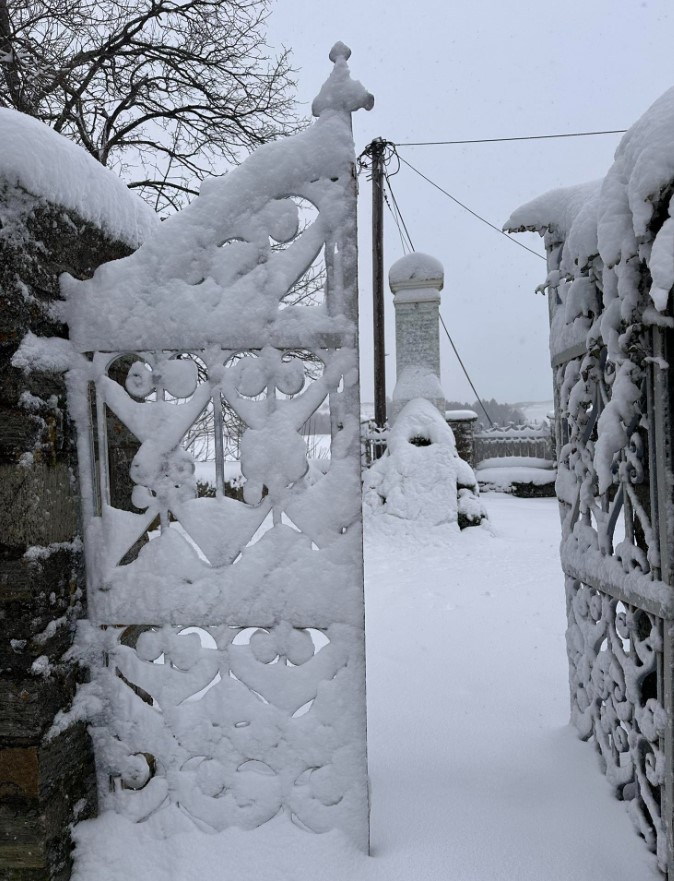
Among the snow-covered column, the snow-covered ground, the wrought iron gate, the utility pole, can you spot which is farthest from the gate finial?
the utility pole

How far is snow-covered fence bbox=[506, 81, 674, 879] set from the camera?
1.42m

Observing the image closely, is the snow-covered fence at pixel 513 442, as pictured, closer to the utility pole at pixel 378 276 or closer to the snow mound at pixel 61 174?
the utility pole at pixel 378 276

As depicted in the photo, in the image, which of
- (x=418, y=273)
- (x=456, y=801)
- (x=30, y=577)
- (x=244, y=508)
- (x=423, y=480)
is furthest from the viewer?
(x=418, y=273)

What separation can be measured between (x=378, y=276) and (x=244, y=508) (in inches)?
451

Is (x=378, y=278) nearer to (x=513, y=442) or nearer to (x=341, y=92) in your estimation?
(x=513, y=442)

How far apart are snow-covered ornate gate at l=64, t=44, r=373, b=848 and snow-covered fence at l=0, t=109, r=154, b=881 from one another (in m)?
0.09

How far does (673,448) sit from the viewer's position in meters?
1.49

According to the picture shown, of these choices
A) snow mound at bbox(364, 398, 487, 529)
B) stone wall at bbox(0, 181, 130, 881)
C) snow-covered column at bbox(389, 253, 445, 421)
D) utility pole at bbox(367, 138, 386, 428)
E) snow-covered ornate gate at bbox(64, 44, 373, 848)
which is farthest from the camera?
utility pole at bbox(367, 138, 386, 428)

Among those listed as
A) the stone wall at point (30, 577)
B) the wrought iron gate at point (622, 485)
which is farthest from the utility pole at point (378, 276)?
the stone wall at point (30, 577)

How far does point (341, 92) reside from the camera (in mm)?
1675

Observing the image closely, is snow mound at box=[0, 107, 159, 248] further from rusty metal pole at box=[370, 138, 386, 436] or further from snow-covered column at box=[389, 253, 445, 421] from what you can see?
rusty metal pole at box=[370, 138, 386, 436]

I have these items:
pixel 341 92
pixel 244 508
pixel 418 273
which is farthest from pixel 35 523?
pixel 418 273

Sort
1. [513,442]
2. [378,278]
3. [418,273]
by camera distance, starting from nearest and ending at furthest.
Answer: [418,273]
[378,278]
[513,442]

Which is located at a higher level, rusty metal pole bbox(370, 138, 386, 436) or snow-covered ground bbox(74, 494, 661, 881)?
rusty metal pole bbox(370, 138, 386, 436)
